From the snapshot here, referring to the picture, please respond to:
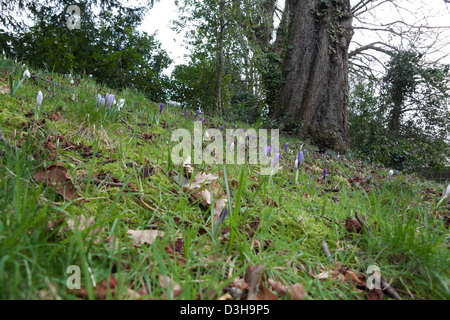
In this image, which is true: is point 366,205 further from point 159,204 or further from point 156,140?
point 156,140

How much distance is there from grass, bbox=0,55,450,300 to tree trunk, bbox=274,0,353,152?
4.20 meters

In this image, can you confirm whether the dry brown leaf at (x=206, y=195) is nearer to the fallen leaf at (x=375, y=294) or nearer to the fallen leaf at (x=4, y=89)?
the fallen leaf at (x=375, y=294)

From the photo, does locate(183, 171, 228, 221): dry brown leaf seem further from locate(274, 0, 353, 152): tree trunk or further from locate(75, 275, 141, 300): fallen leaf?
locate(274, 0, 353, 152): tree trunk

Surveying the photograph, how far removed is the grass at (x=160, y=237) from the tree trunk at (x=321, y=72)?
A: 420cm

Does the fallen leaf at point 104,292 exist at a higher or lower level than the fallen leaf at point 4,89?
lower

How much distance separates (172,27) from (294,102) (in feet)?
19.2

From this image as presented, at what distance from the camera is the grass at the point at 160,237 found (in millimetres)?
805

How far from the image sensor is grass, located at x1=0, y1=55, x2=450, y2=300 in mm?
805

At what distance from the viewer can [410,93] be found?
10633 mm

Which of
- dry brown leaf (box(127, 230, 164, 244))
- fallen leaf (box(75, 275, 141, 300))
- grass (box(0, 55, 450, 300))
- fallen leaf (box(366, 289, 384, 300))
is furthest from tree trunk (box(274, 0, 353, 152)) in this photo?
fallen leaf (box(75, 275, 141, 300))

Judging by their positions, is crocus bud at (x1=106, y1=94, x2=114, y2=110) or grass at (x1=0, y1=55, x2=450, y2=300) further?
crocus bud at (x1=106, y1=94, x2=114, y2=110)

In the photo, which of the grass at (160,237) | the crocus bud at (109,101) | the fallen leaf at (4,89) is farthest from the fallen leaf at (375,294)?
the fallen leaf at (4,89)

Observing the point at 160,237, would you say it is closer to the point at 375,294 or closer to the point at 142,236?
the point at 142,236

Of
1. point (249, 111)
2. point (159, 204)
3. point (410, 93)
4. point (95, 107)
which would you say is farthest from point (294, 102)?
point (410, 93)
